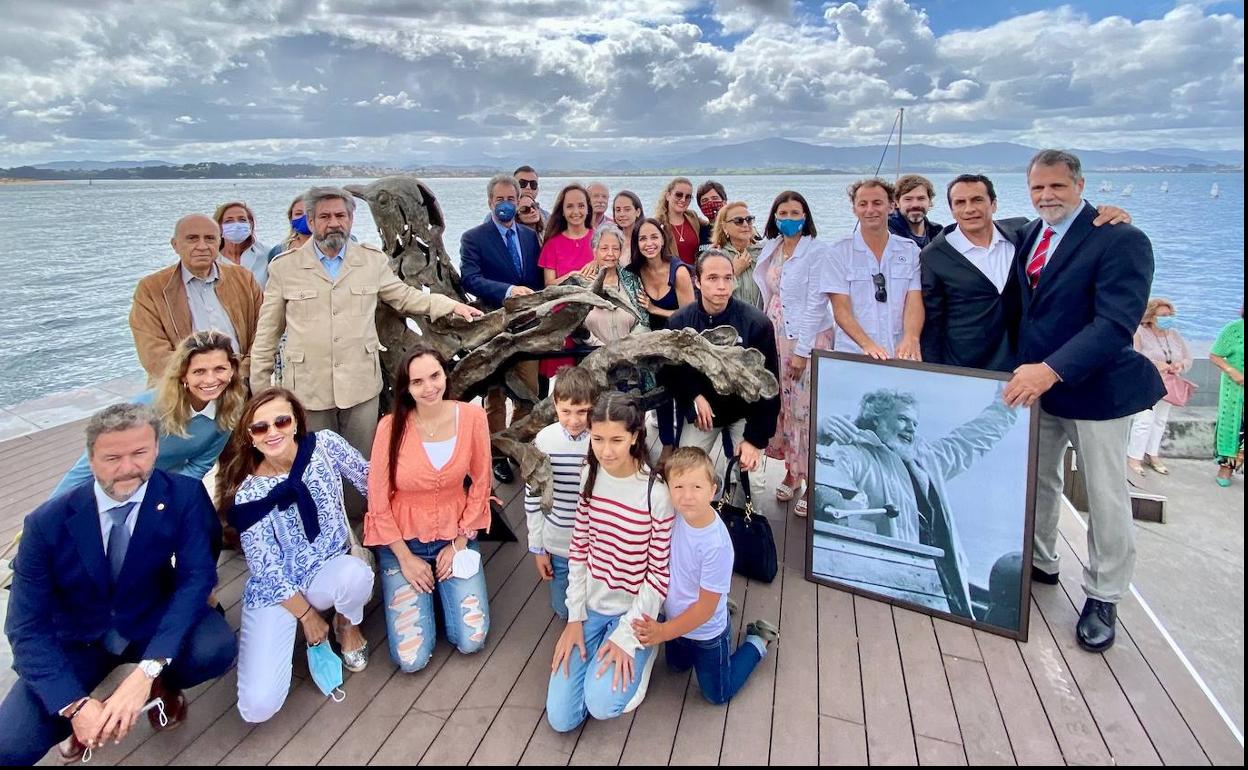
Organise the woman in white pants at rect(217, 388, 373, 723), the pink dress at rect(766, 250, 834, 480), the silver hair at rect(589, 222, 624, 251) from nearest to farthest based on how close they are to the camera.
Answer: the woman in white pants at rect(217, 388, 373, 723), the silver hair at rect(589, 222, 624, 251), the pink dress at rect(766, 250, 834, 480)

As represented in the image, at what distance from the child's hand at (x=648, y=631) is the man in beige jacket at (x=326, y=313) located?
192 centimetres

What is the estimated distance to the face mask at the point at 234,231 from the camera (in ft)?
16.4

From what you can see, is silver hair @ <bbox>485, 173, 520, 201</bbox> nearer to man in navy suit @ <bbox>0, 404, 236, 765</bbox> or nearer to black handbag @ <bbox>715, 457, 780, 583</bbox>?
black handbag @ <bbox>715, 457, 780, 583</bbox>

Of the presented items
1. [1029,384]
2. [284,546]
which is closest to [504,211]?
[284,546]

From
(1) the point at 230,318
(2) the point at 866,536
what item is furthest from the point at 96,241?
(2) the point at 866,536

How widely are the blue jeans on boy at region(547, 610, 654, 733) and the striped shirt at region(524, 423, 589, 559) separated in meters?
0.58

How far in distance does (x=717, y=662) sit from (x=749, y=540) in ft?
3.26

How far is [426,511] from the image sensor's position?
11.1 feet

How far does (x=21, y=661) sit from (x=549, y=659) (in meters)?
1.89

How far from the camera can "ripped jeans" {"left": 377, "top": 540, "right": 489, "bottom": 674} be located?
10.5 feet

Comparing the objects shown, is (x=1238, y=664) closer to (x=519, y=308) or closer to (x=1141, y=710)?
(x=1141, y=710)

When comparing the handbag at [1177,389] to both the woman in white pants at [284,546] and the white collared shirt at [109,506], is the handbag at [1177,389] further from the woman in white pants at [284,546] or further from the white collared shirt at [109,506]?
the white collared shirt at [109,506]

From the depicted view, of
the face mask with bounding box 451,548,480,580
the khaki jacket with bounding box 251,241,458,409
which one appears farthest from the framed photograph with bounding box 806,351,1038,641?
the khaki jacket with bounding box 251,241,458,409

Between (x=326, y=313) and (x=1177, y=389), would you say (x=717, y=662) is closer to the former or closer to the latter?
(x=326, y=313)
